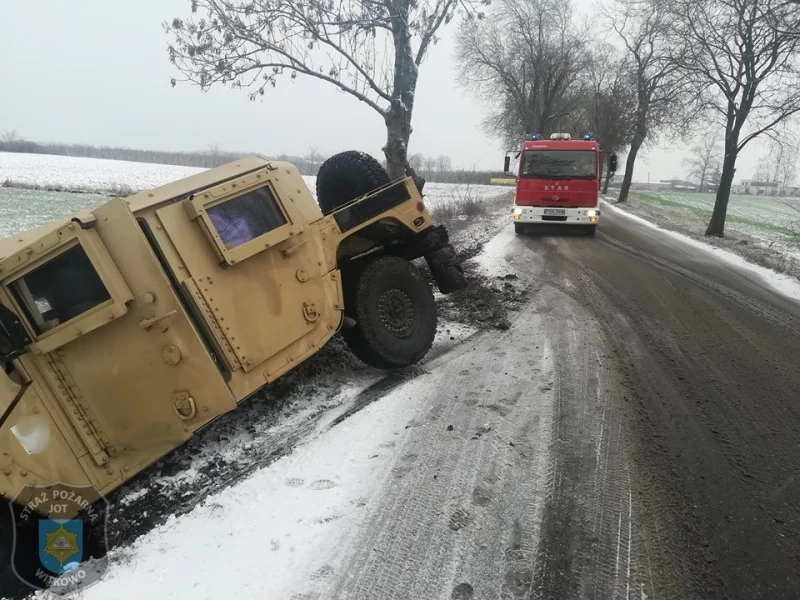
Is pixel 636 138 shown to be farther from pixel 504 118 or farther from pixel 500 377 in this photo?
pixel 500 377

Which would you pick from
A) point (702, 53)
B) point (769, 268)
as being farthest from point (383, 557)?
point (702, 53)

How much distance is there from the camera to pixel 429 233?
17.9 feet

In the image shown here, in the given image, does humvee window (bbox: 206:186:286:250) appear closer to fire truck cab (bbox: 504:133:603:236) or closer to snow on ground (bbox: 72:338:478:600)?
snow on ground (bbox: 72:338:478:600)

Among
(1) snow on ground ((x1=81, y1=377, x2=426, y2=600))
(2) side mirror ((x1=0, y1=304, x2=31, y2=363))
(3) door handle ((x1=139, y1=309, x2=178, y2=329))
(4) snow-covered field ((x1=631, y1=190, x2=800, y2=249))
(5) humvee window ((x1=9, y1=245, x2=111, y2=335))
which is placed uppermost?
(5) humvee window ((x1=9, y1=245, x2=111, y2=335))

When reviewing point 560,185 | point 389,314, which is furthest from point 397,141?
point 389,314

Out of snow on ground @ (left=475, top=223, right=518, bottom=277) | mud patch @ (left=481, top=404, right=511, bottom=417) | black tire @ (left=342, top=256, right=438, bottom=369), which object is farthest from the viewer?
snow on ground @ (left=475, top=223, right=518, bottom=277)

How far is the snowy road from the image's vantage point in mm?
2531

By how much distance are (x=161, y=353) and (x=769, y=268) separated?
1143cm

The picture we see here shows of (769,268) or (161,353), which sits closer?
(161,353)

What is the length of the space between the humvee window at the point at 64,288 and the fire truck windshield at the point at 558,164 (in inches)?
516

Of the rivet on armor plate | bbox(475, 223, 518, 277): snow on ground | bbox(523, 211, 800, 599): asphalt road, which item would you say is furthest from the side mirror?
bbox(475, 223, 518, 277): snow on ground

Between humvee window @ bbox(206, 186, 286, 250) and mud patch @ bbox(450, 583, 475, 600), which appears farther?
humvee window @ bbox(206, 186, 286, 250)

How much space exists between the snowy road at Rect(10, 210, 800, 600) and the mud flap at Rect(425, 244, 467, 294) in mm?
855

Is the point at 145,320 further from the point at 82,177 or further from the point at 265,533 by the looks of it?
the point at 82,177
